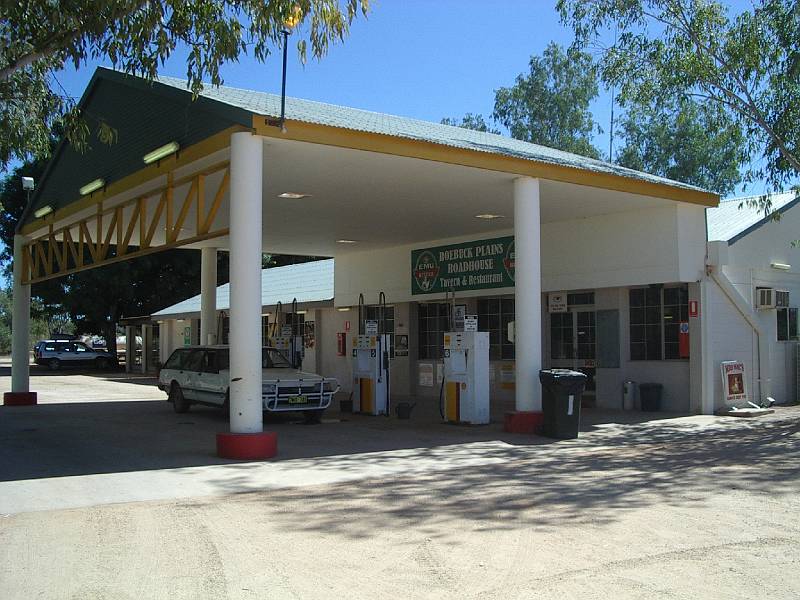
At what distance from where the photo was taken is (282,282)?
32719 millimetres

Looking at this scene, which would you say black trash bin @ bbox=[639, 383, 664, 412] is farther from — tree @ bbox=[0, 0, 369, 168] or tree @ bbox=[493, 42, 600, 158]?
tree @ bbox=[493, 42, 600, 158]

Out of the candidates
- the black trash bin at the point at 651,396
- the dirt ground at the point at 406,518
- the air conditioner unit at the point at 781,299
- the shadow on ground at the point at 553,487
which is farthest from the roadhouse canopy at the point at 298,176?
the shadow on ground at the point at 553,487

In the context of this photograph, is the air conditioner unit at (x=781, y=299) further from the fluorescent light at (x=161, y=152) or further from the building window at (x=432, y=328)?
the fluorescent light at (x=161, y=152)

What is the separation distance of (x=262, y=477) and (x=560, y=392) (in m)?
5.61

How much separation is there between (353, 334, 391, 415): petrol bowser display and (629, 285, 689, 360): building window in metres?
5.71

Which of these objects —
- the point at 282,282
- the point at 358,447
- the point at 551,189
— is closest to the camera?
the point at 358,447

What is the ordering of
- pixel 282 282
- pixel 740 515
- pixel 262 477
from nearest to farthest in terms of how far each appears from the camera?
pixel 740 515, pixel 262 477, pixel 282 282

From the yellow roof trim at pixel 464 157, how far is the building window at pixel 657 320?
2173 millimetres

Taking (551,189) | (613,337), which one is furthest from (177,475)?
(613,337)

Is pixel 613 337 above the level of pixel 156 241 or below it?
below

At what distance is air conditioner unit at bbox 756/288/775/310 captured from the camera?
18219 millimetres

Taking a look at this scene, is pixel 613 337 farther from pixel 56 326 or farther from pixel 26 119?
pixel 56 326

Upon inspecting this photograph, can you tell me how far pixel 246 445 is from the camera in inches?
448

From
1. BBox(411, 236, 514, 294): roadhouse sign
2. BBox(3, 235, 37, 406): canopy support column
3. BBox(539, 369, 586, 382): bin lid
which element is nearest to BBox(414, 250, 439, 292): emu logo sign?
BBox(411, 236, 514, 294): roadhouse sign
